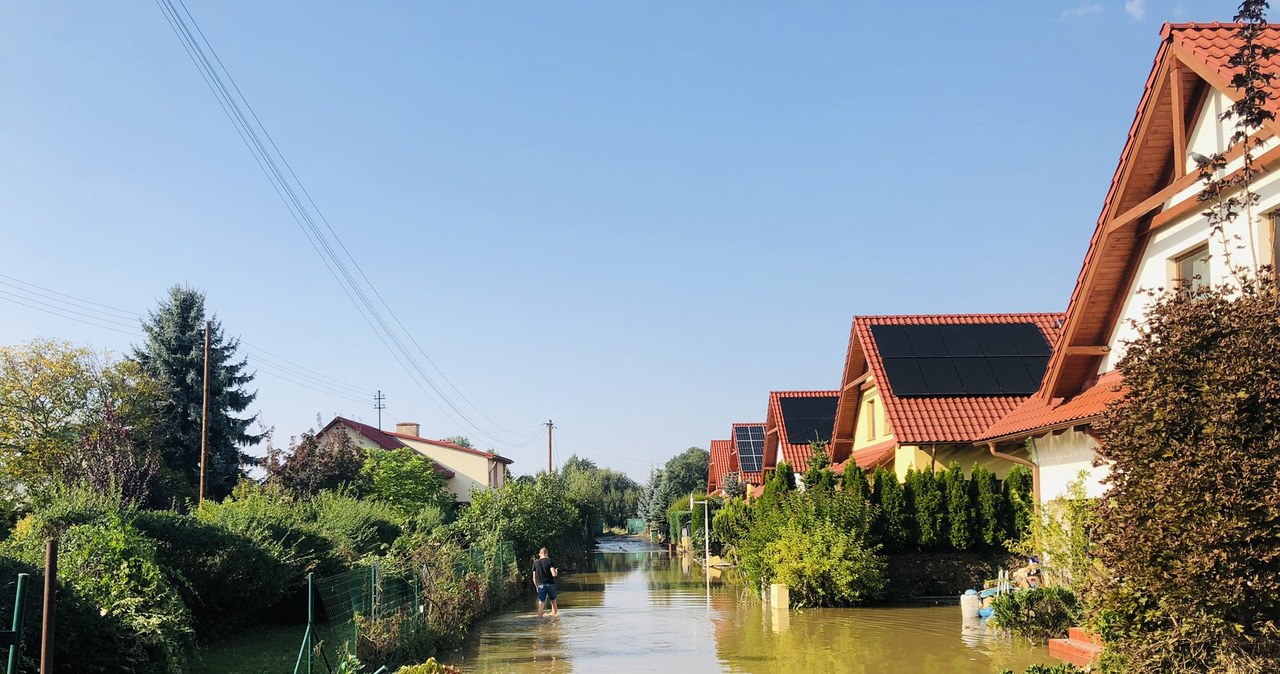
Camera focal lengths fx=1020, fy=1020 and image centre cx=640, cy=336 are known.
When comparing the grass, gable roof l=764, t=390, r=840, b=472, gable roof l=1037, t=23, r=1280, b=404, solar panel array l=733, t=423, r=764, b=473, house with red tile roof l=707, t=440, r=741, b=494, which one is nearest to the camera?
gable roof l=1037, t=23, r=1280, b=404

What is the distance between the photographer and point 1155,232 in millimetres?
13812

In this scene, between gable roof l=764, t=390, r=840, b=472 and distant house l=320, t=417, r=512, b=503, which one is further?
distant house l=320, t=417, r=512, b=503

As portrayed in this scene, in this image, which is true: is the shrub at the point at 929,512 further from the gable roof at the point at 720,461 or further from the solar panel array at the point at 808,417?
the gable roof at the point at 720,461

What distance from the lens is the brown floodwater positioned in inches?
545

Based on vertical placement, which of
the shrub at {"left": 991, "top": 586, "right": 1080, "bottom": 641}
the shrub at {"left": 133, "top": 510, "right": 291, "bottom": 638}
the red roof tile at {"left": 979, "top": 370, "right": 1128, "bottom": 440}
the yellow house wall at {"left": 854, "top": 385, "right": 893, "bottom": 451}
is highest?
the yellow house wall at {"left": 854, "top": 385, "right": 893, "bottom": 451}

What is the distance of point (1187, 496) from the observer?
843 cm

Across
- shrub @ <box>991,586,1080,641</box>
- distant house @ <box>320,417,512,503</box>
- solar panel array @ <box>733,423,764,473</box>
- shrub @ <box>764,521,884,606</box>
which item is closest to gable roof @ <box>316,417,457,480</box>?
distant house @ <box>320,417,512,503</box>

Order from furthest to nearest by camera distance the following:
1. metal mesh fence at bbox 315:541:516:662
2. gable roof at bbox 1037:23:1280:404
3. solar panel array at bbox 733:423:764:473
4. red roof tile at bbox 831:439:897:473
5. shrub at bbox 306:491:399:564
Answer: solar panel array at bbox 733:423:764:473 → red roof tile at bbox 831:439:897:473 → shrub at bbox 306:491:399:564 → metal mesh fence at bbox 315:541:516:662 → gable roof at bbox 1037:23:1280:404

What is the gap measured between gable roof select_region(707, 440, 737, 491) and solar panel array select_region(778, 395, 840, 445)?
35.5 ft

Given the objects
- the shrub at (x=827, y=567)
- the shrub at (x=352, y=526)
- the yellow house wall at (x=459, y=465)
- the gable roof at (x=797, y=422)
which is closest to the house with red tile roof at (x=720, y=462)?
the gable roof at (x=797, y=422)

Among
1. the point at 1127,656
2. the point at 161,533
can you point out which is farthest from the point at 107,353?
the point at 1127,656

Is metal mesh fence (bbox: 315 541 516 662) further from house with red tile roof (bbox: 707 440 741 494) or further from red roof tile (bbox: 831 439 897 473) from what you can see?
house with red tile roof (bbox: 707 440 741 494)

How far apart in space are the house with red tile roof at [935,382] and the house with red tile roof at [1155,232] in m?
6.32

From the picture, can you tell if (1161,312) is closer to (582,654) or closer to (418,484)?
(582,654)
